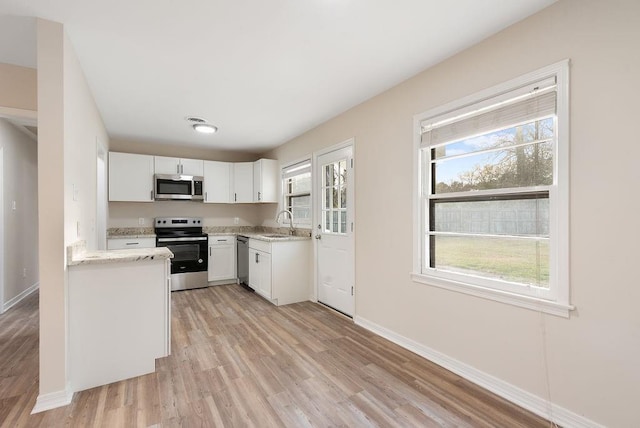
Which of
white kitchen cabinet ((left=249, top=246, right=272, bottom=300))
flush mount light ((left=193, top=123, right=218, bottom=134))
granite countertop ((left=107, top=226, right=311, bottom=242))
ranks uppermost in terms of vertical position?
flush mount light ((left=193, top=123, right=218, bottom=134))

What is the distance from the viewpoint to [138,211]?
5.15 metres

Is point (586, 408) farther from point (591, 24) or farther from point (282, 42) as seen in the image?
point (282, 42)

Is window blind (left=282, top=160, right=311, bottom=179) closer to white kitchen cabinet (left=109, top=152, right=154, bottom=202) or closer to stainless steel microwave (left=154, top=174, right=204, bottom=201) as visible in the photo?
stainless steel microwave (left=154, top=174, right=204, bottom=201)

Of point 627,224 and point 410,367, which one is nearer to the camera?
point 627,224

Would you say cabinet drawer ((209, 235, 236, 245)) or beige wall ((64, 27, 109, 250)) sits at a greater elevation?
beige wall ((64, 27, 109, 250))

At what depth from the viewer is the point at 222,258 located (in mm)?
5246

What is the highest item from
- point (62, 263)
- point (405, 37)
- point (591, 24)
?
point (405, 37)

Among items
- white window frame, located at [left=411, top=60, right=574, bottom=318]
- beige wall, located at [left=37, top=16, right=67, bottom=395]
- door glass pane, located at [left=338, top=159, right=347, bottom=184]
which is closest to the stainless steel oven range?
door glass pane, located at [left=338, top=159, right=347, bottom=184]

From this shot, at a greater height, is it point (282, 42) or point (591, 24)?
point (282, 42)

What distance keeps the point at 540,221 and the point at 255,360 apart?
2306 mm

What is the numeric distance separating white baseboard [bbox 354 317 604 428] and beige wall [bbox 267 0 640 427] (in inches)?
1.2

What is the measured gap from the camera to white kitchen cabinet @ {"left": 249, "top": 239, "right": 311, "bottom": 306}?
4.08 m

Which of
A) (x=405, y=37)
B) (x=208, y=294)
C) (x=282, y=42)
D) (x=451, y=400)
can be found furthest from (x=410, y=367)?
(x=208, y=294)

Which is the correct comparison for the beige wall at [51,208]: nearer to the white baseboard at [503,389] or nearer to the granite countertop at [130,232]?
the white baseboard at [503,389]
